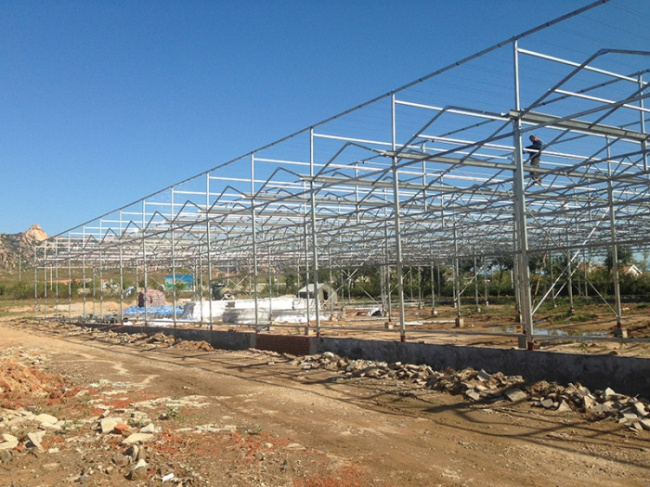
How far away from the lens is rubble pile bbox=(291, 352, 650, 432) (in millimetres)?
7320

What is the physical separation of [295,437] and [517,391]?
3358 millimetres

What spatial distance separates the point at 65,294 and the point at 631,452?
187ft

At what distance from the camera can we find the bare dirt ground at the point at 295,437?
18.9 ft

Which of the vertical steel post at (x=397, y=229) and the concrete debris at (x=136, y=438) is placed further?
the vertical steel post at (x=397, y=229)

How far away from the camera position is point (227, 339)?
58.6ft

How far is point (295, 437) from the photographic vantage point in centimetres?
721

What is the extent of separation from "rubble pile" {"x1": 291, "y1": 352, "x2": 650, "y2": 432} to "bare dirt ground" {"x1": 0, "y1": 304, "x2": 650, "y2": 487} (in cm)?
15

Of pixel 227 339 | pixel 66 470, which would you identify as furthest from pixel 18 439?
pixel 227 339

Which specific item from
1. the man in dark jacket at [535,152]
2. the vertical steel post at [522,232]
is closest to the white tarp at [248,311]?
the man in dark jacket at [535,152]

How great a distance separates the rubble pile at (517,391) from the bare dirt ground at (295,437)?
0.15 meters

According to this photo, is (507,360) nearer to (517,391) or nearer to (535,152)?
(517,391)

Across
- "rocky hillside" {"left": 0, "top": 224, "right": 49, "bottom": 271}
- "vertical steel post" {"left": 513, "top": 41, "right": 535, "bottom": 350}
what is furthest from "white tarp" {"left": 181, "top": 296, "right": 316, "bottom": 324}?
"rocky hillside" {"left": 0, "top": 224, "right": 49, "bottom": 271}

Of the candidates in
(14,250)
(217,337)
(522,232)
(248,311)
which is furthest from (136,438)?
(14,250)

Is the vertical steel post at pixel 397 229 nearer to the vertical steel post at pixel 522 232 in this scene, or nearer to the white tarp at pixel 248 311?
the vertical steel post at pixel 522 232
